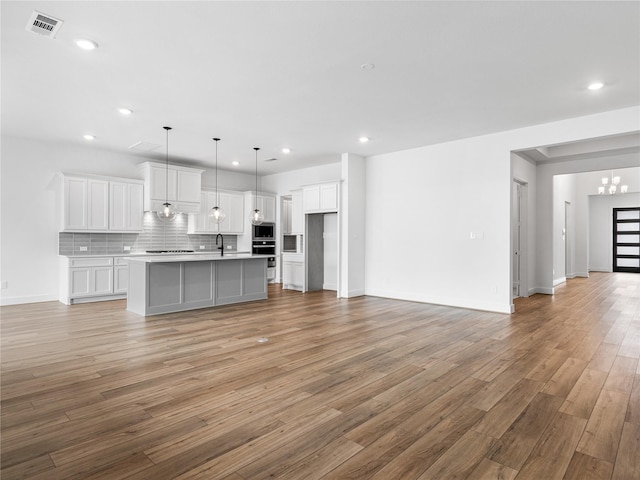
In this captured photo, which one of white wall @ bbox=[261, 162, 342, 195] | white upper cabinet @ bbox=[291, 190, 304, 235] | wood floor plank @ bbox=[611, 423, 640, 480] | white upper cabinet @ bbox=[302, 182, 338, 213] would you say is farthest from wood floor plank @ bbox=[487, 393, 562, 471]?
white upper cabinet @ bbox=[291, 190, 304, 235]

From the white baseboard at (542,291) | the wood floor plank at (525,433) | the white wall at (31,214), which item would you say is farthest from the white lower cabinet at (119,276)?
the white baseboard at (542,291)

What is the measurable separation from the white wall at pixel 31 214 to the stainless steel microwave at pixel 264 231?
3.94 meters

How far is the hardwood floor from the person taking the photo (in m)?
2.01

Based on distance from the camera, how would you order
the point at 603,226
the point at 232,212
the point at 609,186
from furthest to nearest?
1. the point at 603,226
2. the point at 609,186
3. the point at 232,212

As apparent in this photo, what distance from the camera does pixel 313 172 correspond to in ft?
30.6

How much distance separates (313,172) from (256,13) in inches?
253

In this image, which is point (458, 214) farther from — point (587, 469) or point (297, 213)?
point (587, 469)

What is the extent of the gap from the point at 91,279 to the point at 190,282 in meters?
2.19

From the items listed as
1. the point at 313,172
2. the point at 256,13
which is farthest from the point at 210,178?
the point at 256,13

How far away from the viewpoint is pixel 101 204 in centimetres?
723

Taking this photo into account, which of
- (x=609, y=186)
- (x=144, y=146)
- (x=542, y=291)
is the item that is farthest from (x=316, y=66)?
(x=609, y=186)

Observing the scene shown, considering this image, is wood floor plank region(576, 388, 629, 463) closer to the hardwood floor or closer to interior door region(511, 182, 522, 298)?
the hardwood floor

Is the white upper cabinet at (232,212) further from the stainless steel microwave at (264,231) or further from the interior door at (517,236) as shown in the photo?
the interior door at (517,236)

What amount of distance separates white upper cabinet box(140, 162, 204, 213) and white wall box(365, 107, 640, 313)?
387 cm
